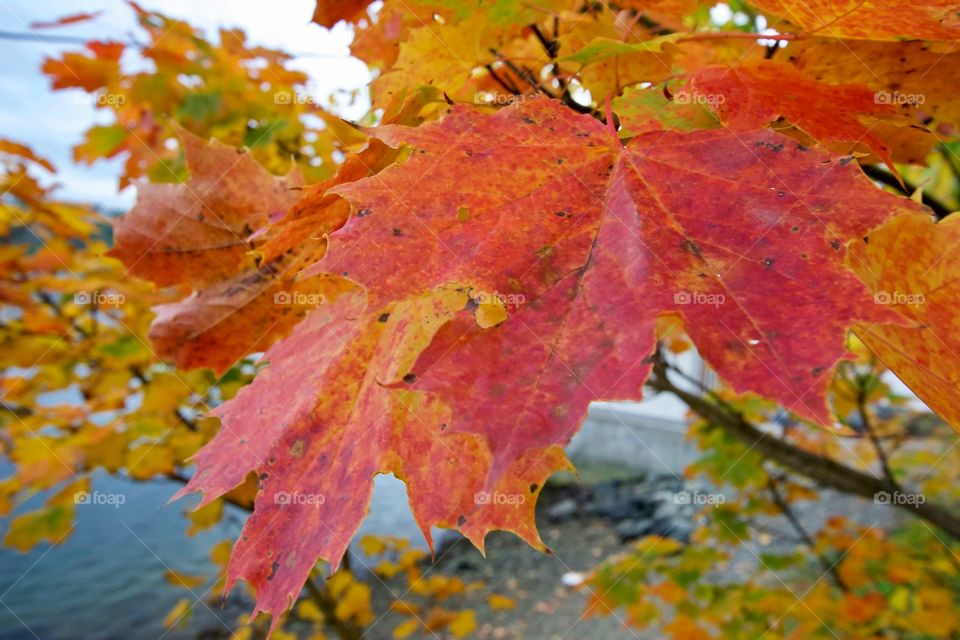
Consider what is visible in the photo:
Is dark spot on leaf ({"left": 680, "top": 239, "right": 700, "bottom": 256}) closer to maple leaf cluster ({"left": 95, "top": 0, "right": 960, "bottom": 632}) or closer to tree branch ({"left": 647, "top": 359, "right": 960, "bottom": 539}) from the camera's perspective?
maple leaf cluster ({"left": 95, "top": 0, "right": 960, "bottom": 632})

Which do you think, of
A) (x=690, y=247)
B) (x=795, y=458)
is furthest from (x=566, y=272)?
(x=795, y=458)

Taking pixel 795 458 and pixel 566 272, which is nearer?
pixel 566 272

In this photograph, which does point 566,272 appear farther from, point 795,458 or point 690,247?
point 795,458

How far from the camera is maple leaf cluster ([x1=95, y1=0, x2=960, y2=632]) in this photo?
1.21ft

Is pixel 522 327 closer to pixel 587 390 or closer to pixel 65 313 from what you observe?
pixel 587 390

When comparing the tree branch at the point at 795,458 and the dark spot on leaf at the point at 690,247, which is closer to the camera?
the dark spot on leaf at the point at 690,247

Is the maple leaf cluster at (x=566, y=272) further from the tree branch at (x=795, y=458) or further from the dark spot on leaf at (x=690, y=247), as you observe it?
the tree branch at (x=795, y=458)

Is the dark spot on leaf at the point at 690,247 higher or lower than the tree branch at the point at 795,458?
higher

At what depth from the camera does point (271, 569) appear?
0.52 meters

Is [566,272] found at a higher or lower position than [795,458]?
higher

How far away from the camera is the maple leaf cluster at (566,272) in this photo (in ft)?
1.21

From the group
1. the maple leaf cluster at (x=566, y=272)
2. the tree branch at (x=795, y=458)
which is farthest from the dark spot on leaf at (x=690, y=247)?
the tree branch at (x=795, y=458)

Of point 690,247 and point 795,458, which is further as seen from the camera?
point 795,458

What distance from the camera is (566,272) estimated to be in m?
0.43
